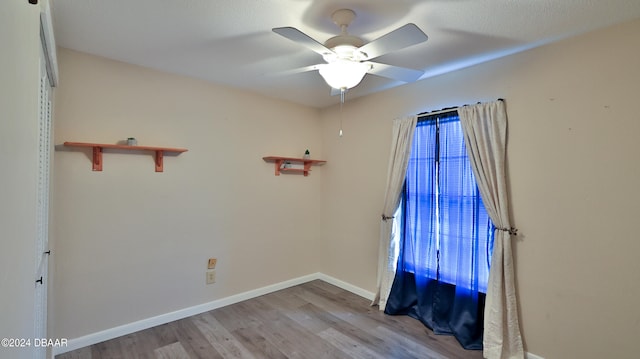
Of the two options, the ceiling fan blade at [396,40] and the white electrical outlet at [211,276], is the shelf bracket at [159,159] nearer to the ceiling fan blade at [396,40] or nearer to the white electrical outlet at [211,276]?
the white electrical outlet at [211,276]

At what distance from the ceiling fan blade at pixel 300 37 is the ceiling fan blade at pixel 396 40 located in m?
0.23

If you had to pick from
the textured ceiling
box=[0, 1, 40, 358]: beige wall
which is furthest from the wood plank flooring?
the textured ceiling

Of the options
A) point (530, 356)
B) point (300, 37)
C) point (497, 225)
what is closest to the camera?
point (300, 37)

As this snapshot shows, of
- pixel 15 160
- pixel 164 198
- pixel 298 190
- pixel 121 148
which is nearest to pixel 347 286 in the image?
pixel 298 190

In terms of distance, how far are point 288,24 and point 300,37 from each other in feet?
1.32

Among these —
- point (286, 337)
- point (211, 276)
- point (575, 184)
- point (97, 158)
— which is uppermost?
point (97, 158)

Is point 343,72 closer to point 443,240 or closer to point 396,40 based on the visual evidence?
point 396,40

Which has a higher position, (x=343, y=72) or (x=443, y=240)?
(x=343, y=72)

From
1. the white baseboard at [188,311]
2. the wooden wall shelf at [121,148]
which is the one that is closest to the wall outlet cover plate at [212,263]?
the white baseboard at [188,311]

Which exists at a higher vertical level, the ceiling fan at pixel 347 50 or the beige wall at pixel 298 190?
the ceiling fan at pixel 347 50

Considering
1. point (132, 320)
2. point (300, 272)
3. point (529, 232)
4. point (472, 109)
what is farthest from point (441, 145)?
point (132, 320)

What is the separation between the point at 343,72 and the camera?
5.96 ft

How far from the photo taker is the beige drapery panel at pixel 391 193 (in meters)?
2.96

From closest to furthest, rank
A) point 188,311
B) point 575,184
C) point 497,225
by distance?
point 575,184 → point 497,225 → point 188,311
